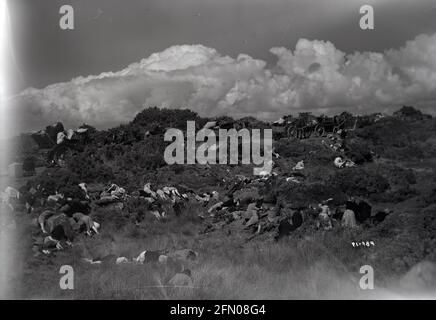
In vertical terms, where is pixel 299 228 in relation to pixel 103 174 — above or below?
below

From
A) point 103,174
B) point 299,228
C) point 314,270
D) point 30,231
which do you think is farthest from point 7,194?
point 314,270

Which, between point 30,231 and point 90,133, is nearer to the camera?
point 30,231

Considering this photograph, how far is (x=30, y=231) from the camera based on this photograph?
943cm

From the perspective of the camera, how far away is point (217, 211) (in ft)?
40.9

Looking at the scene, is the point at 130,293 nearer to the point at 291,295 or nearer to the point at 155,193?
the point at 291,295

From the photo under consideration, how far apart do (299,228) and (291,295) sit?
109 inches

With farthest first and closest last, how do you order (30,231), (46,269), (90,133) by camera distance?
1. (90,133)
2. (30,231)
3. (46,269)

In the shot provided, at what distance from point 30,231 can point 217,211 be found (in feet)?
16.2

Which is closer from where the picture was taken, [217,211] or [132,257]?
[132,257]

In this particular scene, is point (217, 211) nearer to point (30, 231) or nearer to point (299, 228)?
point (299, 228)

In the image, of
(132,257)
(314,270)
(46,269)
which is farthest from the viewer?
(132,257)
